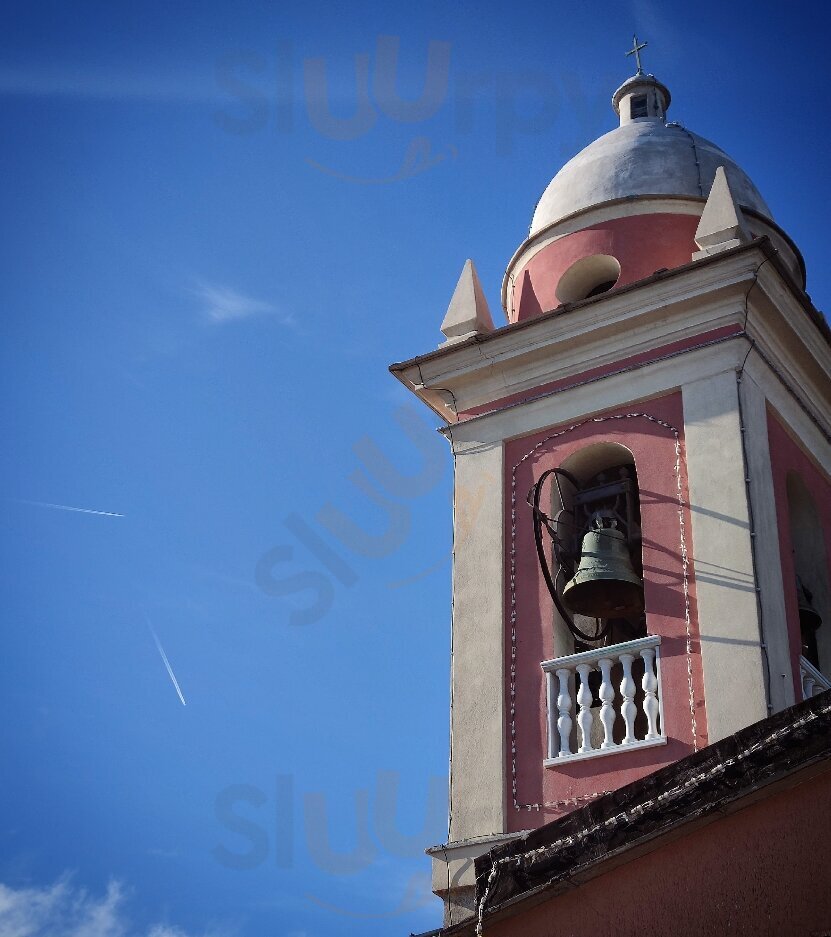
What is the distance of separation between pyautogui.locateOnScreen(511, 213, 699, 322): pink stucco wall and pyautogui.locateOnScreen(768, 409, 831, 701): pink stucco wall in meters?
1.72

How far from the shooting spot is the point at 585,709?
29.6ft

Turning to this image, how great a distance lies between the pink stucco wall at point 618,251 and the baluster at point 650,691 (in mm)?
3287

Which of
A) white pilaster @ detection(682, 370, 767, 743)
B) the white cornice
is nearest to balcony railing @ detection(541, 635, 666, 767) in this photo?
white pilaster @ detection(682, 370, 767, 743)

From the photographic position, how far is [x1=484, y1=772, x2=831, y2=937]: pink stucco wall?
453 cm

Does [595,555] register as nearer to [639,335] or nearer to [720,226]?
[639,335]

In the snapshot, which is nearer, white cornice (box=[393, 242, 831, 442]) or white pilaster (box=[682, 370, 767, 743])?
white pilaster (box=[682, 370, 767, 743])

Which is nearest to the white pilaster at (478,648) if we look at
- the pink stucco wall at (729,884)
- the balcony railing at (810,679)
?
the balcony railing at (810,679)

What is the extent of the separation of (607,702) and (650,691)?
0.29 meters

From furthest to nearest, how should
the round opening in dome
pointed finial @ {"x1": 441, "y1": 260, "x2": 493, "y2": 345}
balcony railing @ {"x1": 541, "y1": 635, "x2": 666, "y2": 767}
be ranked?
the round opening in dome → pointed finial @ {"x1": 441, "y1": 260, "x2": 493, "y2": 345} → balcony railing @ {"x1": 541, "y1": 635, "x2": 666, "y2": 767}

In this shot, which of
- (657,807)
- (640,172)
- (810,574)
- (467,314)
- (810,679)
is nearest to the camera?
(657,807)

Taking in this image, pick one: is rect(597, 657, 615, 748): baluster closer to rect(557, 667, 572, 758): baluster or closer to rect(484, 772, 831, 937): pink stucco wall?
rect(557, 667, 572, 758): baluster

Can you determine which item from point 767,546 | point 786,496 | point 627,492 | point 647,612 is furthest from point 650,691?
point 786,496

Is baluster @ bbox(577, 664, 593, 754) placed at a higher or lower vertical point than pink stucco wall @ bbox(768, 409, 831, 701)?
lower

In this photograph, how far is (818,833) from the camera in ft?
15.0
